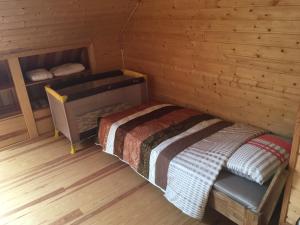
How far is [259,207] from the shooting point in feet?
4.83

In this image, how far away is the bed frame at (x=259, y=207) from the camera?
58.5 inches

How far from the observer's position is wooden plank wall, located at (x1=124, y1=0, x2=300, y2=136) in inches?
76.8

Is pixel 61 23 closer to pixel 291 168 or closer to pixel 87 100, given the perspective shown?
pixel 87 100

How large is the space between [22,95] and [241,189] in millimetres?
2482

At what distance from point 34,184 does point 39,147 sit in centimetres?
68

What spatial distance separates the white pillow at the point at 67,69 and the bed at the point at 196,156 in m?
0.91

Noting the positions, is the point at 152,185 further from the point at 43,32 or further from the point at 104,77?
the point at 43,32

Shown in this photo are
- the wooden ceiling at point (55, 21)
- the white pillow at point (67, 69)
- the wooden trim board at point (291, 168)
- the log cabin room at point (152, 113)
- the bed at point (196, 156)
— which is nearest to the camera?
the wooden trim board at point (291, 168)

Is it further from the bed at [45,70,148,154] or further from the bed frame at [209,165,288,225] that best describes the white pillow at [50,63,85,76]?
the bed frame at [209,165,288,225]

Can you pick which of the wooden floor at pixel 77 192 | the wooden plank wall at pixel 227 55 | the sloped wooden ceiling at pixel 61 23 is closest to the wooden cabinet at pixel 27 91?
the sloped wooden ceiling at pixel 61 23

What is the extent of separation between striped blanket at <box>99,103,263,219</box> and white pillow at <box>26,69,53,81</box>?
37.3 inches

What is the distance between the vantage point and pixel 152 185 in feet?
7.51

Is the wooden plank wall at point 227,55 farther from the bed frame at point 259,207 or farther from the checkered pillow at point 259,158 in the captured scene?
the bed frame at point 259,207

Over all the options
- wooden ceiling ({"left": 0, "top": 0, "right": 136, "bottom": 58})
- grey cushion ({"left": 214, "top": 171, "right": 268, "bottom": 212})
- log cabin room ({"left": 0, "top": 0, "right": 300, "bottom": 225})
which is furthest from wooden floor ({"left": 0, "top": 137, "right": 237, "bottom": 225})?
wooden ceiling ({"left": 0, "top": 0, "right": 136, "bottom": 58})
